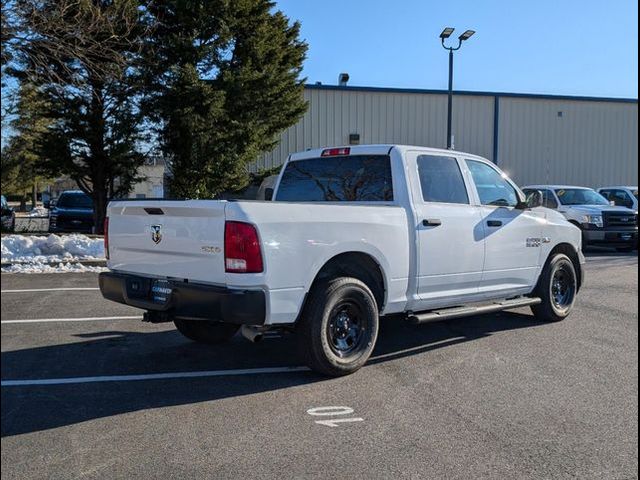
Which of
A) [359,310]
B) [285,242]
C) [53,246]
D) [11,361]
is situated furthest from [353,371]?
[53,246]

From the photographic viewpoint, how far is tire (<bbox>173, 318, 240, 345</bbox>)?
6.21m

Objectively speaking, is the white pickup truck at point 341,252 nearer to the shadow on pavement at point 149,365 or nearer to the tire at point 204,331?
the tire at point 204,331

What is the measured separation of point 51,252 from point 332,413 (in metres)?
9.34

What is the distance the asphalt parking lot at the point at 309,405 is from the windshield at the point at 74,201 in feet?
49.0

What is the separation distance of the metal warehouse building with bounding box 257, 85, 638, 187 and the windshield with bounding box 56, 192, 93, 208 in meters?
6.60

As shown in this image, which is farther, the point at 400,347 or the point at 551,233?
the point at 551,233

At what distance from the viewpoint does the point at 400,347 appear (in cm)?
628

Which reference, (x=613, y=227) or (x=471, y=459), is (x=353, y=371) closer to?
(x=471, y=459)

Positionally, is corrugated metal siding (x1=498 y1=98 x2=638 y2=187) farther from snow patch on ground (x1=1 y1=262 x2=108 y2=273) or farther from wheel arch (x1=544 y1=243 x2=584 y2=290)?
snow patch on ground (x1=1 y1=262 x2=108 y2=273)

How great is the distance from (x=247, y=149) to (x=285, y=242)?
13.3m

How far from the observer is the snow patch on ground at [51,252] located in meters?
10.6

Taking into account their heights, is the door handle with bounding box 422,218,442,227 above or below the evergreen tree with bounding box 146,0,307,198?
below

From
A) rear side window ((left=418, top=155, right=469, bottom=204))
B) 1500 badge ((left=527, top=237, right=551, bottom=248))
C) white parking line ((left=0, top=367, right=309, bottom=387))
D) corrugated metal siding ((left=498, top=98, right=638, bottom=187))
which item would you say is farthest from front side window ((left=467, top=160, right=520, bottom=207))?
corrugated metal siding ((left=498, top=98, right=638, bottom=187))

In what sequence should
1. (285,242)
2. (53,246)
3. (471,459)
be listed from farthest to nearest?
(53,246) → (285,242) → (471,459)
